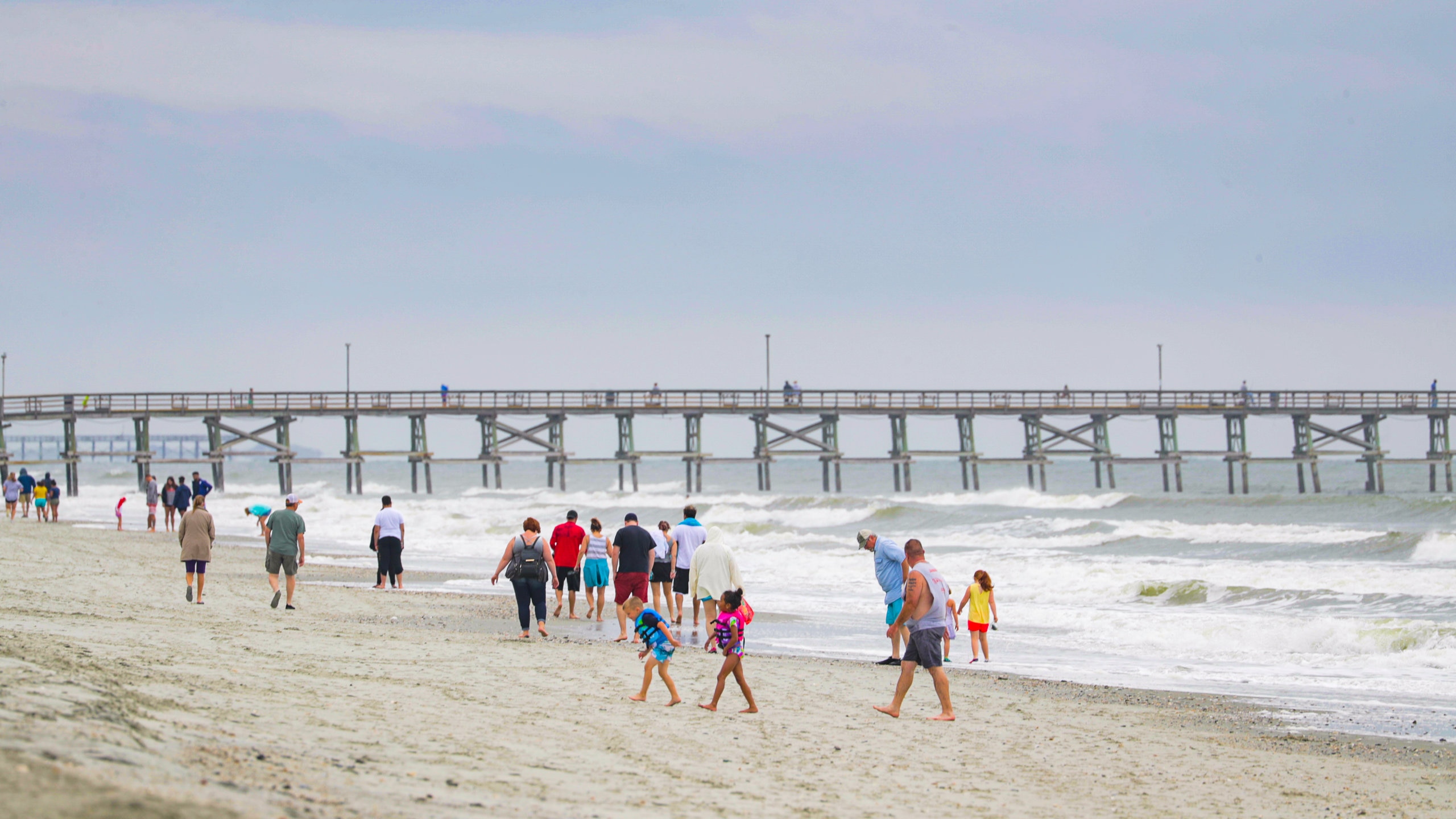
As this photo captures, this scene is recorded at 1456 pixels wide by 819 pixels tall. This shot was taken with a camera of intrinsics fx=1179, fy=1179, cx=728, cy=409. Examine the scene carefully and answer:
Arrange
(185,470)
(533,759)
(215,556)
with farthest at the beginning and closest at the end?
1. (185,470)
2. (215,556)
3. (533,759)

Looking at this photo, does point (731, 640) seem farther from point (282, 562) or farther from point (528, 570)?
point (282, 562)

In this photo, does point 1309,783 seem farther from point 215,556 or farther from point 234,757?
point 215,556

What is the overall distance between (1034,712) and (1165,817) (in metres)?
2.90

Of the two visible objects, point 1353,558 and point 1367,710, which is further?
point 1353,558

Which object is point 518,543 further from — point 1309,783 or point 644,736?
point 1309,783

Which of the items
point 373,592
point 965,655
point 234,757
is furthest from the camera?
point 373,592

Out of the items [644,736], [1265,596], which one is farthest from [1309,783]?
[1265,596]

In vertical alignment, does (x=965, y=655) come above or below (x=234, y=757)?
below

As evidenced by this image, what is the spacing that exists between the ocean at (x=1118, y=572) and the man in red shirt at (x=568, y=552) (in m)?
2.30

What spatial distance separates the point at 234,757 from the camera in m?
5.05

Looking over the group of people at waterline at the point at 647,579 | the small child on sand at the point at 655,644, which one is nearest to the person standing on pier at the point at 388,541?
the group of people at waterline at the point at 647,579

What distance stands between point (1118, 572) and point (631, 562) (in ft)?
33.0

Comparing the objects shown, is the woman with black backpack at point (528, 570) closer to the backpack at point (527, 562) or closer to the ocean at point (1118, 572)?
the backpack at point (527, 562)

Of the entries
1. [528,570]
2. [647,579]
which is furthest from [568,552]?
[528,570]
